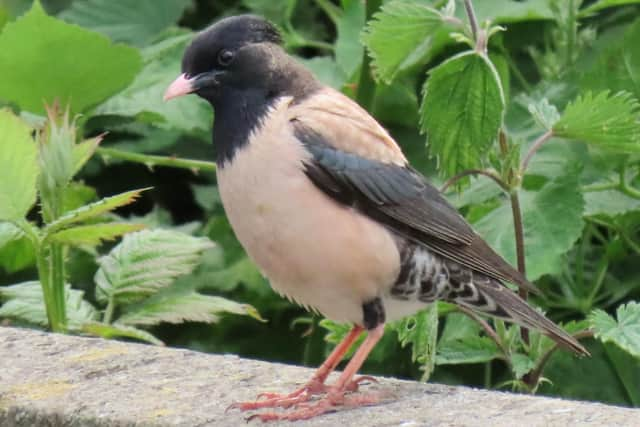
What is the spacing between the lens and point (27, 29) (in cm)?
461

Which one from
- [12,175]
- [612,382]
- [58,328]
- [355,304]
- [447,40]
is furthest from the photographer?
[447,40]

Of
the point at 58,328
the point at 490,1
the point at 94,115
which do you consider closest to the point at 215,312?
the point at 58,328

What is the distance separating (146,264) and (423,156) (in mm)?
1234

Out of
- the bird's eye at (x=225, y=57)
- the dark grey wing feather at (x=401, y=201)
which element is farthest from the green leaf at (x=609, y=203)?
the bird's eye at (x=225, y=57)

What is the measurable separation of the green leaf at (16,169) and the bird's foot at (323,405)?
3.08 feet

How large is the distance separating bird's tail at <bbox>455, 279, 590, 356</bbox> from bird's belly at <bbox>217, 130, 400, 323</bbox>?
340 millimetres

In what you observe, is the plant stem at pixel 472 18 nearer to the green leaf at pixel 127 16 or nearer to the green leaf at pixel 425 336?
the green leaf at pixel 425 336

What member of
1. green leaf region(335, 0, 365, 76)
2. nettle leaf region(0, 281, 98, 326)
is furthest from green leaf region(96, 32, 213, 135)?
Result: nettle leaf region(0, 281, 98, 326)

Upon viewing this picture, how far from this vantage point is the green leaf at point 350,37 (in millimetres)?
4883

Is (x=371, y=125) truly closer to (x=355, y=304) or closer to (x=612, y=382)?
(x=355, y=304)

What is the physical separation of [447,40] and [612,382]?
122 cm

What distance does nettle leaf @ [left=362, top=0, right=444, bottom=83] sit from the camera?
3840 mm

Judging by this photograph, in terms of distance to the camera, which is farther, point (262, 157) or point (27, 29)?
point (27, 29)

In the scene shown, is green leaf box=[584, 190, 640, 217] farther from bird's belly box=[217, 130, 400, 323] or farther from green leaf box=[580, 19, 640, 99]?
bird's belly box=[217, 130, 400, 323]
